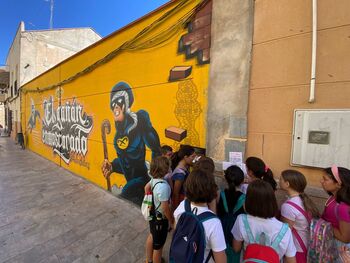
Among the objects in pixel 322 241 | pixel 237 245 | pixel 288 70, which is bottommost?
pixel 237 245

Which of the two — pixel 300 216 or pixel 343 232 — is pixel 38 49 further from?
pixel 343 232

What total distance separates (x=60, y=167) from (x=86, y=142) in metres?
2.75

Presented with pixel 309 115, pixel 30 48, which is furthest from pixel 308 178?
pixel 30 48

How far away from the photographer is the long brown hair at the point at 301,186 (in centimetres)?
156

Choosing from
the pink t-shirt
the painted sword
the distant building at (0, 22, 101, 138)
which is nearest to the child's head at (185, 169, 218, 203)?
the pink t-shirt

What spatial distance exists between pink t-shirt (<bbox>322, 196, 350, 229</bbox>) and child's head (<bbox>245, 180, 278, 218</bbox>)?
46cm

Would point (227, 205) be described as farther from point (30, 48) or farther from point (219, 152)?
→ point (30, 48)

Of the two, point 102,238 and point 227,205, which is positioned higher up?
point 227,205

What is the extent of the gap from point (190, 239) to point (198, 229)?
0.32 ft

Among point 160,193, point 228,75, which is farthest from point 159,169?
point 228,75

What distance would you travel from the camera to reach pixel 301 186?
5.37 ft

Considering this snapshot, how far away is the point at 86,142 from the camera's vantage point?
599 centimetres

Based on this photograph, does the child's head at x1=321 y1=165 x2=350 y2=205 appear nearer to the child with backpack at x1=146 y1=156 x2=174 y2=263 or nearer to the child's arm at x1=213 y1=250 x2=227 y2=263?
the child's arm at x1=213 y1=250 x2=227 y2=263

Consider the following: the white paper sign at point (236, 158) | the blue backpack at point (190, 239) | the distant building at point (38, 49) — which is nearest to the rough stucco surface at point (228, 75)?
the white paper sign at point (236, 158)
